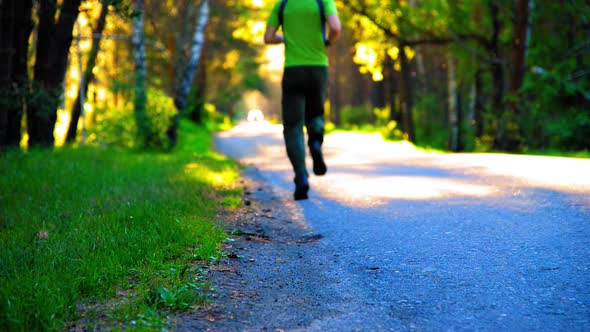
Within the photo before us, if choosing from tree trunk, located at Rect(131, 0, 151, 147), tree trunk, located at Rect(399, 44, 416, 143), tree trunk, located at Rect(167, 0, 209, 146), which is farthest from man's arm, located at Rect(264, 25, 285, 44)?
tree trunk, located at Rect(399, 44, 416, 143)

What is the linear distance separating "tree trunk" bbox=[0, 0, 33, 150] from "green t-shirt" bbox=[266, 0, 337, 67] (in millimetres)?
5870

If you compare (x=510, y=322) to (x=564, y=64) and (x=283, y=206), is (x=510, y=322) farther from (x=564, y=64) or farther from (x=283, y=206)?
(x=564, y=64)

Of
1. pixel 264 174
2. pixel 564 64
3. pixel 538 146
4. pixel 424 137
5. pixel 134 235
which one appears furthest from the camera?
pixel 424 137

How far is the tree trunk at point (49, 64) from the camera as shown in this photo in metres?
11.9

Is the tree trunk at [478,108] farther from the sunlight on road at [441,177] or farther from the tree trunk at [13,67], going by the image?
the tree trunk at [13,67]

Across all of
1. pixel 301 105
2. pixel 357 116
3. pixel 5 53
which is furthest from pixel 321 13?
pixel 357 116

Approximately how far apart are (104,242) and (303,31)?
3.09m

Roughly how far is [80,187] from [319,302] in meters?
5.17

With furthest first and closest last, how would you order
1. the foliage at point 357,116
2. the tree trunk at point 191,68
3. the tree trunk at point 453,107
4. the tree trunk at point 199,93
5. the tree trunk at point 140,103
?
the foliage at point 357,116
the tree trunk at point 199,93
the tree trunk at point 453,107
the tree trunk at point 191,68
the tree trunk at point 140,103

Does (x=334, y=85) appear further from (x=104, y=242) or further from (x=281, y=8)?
(x=104, y=242)

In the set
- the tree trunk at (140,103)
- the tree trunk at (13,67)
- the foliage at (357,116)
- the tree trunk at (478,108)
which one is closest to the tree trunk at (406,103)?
the tree trunk at (478,108)

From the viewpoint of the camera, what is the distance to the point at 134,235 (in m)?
5.14

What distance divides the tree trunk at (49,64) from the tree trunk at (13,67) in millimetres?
322

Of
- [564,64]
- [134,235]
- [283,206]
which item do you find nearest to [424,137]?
[564,64]
